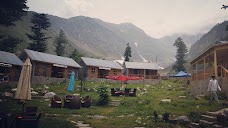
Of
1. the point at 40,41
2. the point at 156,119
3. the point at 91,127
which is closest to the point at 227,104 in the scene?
the point at 156,119

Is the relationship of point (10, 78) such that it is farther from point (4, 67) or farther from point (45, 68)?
point (45, 68)

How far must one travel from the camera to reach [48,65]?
1289 inches

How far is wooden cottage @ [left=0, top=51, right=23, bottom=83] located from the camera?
84.9 feet

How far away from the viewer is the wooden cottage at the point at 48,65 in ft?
99.6

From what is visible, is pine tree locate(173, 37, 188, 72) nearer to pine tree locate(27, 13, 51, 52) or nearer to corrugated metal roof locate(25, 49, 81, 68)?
corrugated metal roof locate(25, 49, 81, 68)

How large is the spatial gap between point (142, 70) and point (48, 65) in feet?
73.4

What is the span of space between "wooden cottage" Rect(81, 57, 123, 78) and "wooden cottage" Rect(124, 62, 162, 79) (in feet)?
9.13

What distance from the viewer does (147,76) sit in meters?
44.7

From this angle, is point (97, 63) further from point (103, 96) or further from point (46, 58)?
point (103, 96)

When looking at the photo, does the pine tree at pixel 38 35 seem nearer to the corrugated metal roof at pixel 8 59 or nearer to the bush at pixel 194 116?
the corrugated metal roof at pixel 8 59

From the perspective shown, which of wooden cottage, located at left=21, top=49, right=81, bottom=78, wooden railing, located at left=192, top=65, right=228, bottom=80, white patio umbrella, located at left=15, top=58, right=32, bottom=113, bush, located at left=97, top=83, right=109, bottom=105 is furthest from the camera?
wooden cottage, located at left=21, top=49, right=81, bottom=78

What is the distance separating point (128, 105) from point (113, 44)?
17761 cm


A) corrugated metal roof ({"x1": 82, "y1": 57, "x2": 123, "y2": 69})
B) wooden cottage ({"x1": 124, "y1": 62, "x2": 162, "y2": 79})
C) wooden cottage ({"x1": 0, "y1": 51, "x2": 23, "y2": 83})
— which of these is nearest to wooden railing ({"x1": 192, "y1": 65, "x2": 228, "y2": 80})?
wooden cottage ({"x1": 124, "y1": 62, "x2": 162, "y2": 79})

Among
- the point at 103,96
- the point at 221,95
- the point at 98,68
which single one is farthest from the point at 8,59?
the point at 221,95
